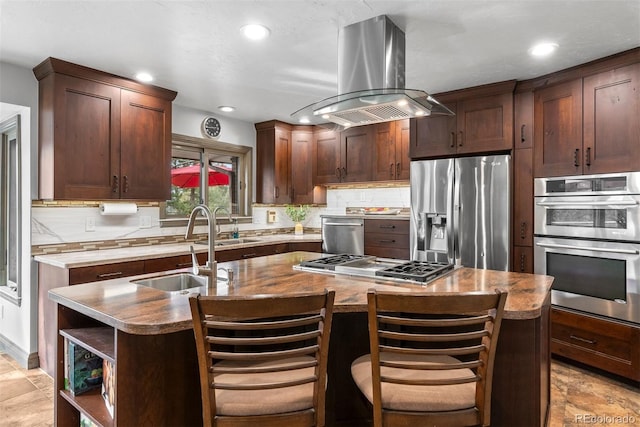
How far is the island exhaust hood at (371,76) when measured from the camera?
214 centimetres

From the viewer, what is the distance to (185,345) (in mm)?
1519

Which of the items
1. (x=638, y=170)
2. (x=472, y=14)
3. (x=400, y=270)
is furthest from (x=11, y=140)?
(x=638, y=170)

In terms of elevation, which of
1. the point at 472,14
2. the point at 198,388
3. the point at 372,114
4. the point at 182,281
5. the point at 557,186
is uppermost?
the point at 472,14

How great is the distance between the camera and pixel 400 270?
6.83 feet

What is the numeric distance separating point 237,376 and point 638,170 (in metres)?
2.99

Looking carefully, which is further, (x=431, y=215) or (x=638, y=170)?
(x=431, y=215)

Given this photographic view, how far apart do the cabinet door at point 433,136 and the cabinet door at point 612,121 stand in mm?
1081

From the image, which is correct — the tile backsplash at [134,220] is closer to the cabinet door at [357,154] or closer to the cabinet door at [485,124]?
the cabinet door at [357,154]

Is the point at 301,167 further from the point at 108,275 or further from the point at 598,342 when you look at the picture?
the point at 598,342

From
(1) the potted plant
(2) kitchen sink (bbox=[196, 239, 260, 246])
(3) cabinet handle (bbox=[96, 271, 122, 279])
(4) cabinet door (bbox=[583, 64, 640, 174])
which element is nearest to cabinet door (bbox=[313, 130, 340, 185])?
(1) the potted plant

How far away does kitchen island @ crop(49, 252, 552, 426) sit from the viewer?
4.45 ft

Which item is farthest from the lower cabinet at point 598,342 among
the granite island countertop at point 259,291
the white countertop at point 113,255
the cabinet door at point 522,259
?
the white countertop at point 113,255

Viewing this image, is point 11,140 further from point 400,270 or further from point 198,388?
point 400,270

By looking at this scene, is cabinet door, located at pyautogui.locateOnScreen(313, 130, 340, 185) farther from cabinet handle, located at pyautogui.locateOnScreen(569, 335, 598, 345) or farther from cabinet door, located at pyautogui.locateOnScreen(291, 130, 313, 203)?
cabinet handle, located at pyautogui.locateOnScreen(569, 335, 598, 345)
